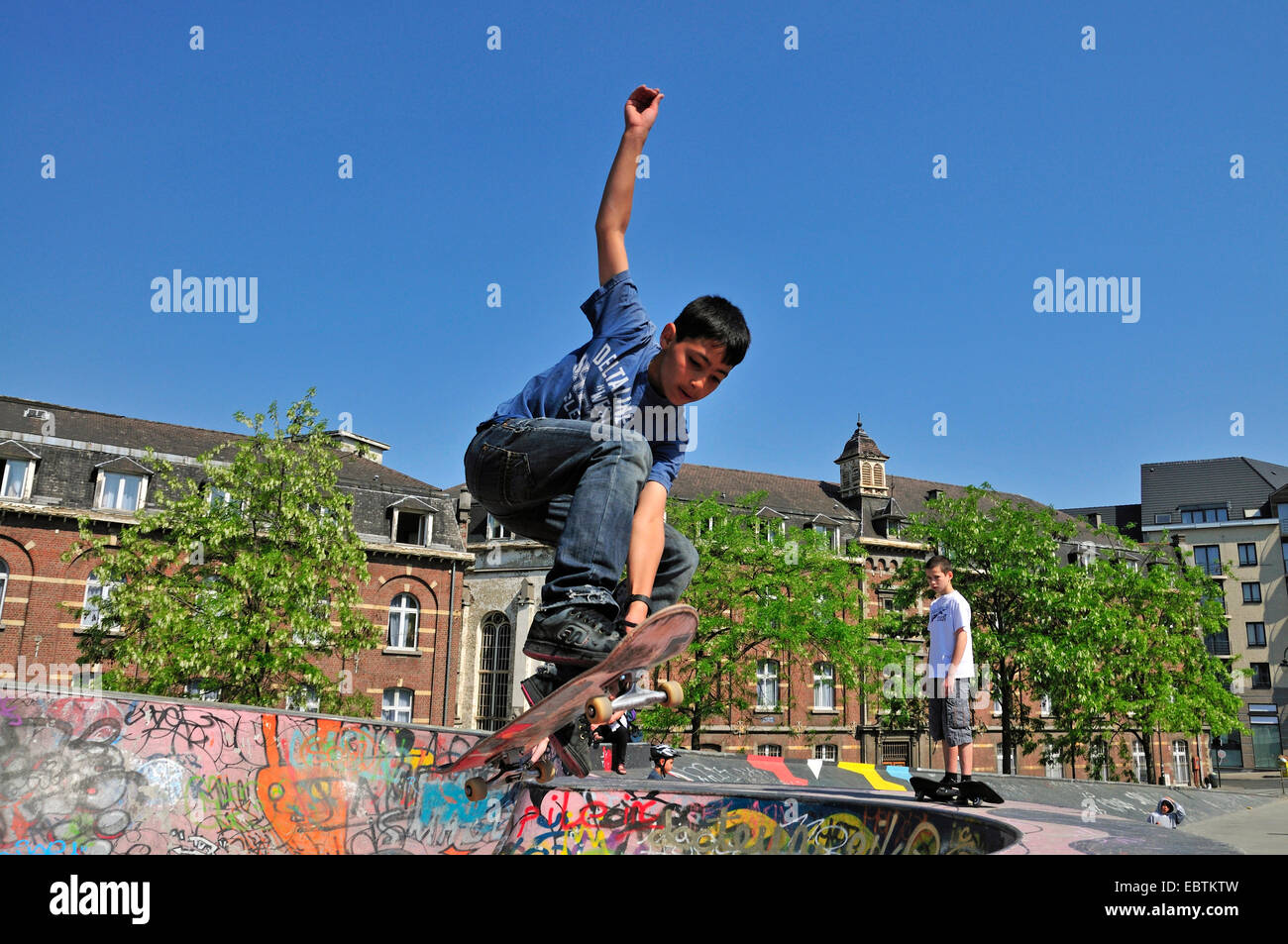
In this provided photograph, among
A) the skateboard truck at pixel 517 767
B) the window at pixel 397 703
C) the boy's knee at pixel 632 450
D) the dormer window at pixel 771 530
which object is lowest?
the window at pixel 397 703

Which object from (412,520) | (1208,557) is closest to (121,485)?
(412,520)

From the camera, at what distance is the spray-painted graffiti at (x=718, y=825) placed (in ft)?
18.5

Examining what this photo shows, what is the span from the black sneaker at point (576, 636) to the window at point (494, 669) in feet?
111

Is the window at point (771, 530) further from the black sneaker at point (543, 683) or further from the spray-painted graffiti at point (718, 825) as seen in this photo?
the black sneaker at point (543, 683)

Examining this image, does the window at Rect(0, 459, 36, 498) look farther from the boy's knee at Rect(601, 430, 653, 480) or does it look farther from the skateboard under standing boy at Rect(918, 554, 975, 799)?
the boy's knee at Rect(601, 430, 653, 480)

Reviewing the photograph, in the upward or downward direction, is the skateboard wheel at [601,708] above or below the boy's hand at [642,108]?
below

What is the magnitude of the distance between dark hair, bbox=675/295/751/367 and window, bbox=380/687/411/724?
32.2 meters

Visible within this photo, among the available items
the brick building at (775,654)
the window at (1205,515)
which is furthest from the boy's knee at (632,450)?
the window at (1205,515)

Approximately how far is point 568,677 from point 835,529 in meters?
41.0

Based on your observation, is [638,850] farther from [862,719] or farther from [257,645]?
[862,719]

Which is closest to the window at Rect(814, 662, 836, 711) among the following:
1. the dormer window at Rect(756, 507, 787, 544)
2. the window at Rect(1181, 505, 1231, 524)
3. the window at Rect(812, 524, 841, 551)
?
the window at Rect(812, 524, 841, 551)

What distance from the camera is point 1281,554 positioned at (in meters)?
61.1

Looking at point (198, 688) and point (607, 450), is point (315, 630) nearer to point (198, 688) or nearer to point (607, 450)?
point (198, 688)
